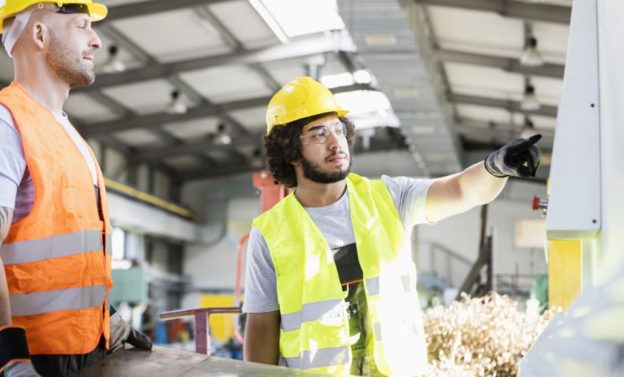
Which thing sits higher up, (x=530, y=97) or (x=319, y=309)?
(x=530, y=97)

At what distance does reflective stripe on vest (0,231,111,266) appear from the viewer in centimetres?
194

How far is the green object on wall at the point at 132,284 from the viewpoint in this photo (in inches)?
517

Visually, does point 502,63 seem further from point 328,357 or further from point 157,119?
point 328,357

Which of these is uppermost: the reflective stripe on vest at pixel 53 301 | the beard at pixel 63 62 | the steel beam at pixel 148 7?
the steel beam at pixel 148 7

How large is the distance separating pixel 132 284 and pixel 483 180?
11.5 m

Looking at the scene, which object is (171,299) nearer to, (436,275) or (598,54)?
(436,275)

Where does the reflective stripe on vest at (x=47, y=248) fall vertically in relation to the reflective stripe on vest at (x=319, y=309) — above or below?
above

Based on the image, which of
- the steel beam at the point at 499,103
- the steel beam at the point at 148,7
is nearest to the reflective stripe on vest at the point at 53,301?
the steel beam at the point at 148,7

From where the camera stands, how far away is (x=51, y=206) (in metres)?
1.99

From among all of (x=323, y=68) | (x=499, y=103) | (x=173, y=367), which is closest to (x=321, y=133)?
(x=173, y=367)

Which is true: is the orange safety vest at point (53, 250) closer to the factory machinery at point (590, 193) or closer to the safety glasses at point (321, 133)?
the safety glasses at point (321, 133)

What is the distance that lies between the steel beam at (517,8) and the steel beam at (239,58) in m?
3.13

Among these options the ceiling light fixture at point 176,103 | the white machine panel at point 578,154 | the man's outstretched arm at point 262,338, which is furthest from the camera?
the ceiling light fixture at point 176,103

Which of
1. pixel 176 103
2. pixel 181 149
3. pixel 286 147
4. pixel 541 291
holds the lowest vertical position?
pixel 541 291
